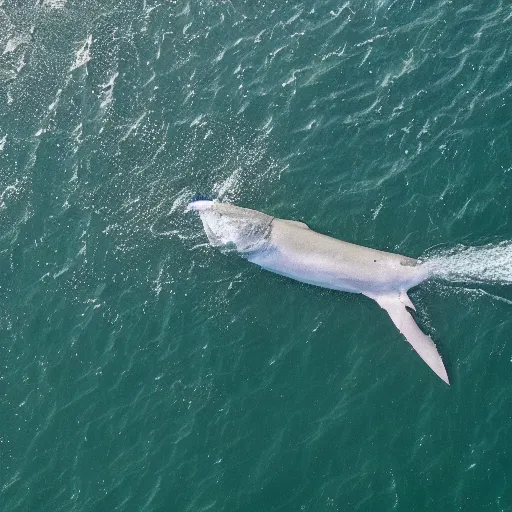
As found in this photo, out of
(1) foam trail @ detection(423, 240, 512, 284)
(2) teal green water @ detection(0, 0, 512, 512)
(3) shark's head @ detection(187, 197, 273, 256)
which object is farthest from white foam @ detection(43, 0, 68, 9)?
(1) foam trail @ detection(423, 240, 512, 284)

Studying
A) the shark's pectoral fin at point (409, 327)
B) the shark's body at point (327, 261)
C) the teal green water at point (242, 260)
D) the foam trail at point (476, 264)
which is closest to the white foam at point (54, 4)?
the teal green water at point (242, 260)

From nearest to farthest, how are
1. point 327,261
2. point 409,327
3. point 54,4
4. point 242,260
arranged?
point 327,261, point 409,327, point 242,260, point 54,4

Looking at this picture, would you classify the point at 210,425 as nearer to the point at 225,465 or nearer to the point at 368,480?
the point at 225,465

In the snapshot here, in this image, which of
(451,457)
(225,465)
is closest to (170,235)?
(225,465)

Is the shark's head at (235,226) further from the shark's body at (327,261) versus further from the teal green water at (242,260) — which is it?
the teal green water at (242,260)

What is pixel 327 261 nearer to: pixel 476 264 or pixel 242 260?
pixel 242 260

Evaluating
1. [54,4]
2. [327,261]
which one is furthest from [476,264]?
[54,4]
